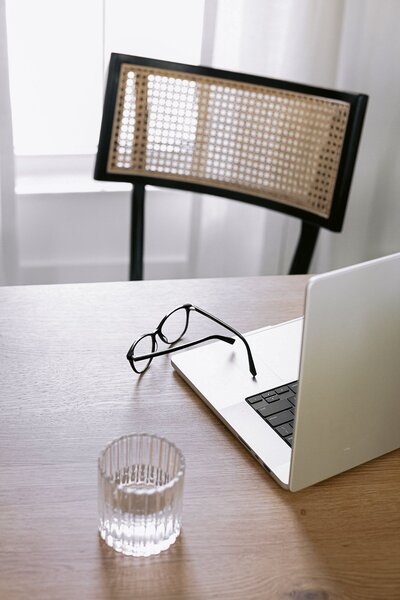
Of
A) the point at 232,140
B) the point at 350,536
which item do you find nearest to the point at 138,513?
the point at 350,536

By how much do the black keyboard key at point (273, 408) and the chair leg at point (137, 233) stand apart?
1.94ft

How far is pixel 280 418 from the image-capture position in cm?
98

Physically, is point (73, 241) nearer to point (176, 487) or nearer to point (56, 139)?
point (56, 139)

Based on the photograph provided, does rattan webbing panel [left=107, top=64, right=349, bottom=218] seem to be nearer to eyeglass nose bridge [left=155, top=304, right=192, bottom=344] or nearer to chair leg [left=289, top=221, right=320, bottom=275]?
chair leg [left=289, top=221, right=320, bottom=275]

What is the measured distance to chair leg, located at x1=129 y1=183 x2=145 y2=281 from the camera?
1554 mm

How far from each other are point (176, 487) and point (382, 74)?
1406mm

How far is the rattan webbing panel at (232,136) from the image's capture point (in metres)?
1.54

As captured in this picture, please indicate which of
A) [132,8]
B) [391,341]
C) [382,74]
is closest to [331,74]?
[382,74]

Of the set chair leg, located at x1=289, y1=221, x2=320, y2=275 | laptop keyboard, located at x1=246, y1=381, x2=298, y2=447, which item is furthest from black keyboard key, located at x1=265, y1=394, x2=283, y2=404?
chair leg, located at x1=289, y1=221, x2=320, y2=275

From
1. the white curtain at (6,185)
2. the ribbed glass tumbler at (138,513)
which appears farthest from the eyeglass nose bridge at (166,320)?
the white curtain at (6,185)

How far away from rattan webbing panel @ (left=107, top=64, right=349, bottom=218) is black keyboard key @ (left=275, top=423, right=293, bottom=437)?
656 millimetres

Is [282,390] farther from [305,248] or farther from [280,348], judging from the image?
[305,248]

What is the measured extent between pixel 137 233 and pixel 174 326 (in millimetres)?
443

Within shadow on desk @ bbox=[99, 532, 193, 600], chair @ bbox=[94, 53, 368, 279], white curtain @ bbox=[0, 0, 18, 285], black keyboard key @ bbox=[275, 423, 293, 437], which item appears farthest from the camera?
white curtain @ bbox=[0, 0, 18, 285]
